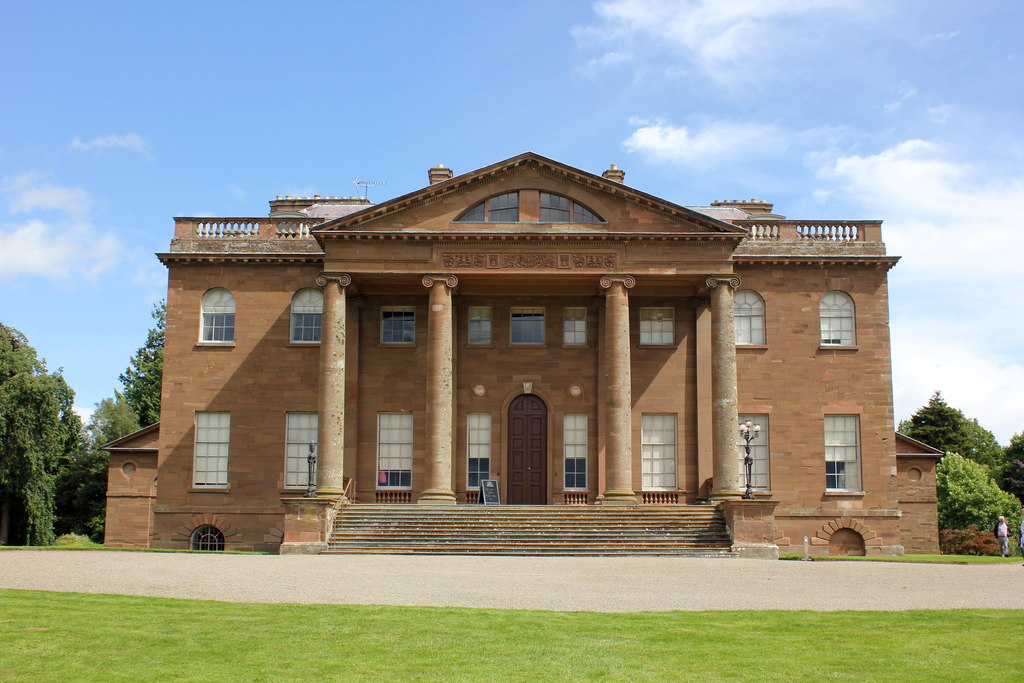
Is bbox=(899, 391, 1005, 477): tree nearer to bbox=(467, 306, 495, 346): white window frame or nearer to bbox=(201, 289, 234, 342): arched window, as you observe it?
bbox=(467, 306, 495, 346): white window frame

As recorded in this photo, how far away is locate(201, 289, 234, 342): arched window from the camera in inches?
1382

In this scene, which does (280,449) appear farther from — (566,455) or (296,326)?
(566,455)

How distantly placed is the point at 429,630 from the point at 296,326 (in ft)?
78.5

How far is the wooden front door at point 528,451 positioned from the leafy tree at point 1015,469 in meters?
46.1

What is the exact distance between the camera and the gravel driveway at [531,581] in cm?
1589

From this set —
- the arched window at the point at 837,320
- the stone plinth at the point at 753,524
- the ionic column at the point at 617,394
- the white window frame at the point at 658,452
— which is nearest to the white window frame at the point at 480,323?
the ionic column at the point at 617,394

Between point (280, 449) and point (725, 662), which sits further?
point (280, 449)

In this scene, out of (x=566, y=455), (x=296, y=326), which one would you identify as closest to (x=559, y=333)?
(x=566, y=455)

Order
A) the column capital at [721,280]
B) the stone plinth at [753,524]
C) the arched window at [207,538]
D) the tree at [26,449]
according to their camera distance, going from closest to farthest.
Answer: the stone plinth at [753,524] < the column capital at [721,280] < the arched window at [207,538] < the tree at [26,449]

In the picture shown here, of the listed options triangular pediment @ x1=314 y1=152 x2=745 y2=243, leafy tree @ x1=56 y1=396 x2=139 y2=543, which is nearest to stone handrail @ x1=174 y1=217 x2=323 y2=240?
triangular pediment @ x1=314 y1=152 x2=745 y2=243

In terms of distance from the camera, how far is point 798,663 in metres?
10.4

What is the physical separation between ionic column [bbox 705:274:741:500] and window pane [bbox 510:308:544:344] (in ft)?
20.6

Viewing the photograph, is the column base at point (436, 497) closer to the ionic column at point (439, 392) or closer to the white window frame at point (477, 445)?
the ionic column at point (439, 392)

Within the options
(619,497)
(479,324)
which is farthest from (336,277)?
(619,497)
